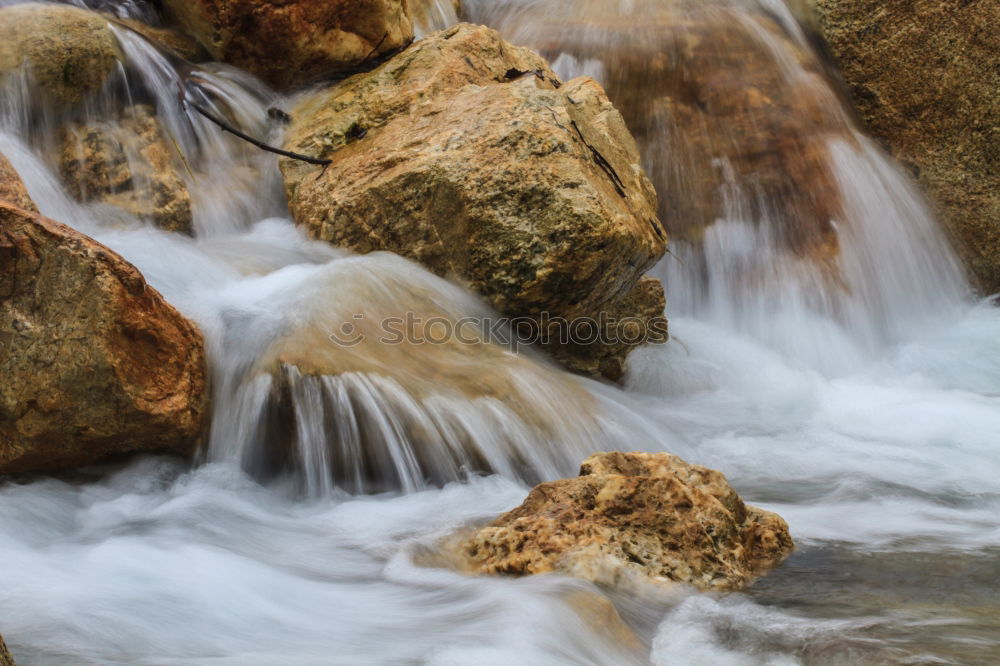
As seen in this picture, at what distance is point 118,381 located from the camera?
366 centimetres

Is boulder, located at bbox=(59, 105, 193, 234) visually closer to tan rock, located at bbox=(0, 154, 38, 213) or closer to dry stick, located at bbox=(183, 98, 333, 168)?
dry stick, located at bbox=(183, 98, 333, 168)

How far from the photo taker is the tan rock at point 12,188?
13.5ft

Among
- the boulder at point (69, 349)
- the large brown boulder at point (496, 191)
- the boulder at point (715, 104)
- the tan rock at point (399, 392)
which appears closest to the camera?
the boulder at point (69, 349)

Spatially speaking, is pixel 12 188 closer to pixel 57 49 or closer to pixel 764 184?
pixel 57 49

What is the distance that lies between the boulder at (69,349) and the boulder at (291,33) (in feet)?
10.3

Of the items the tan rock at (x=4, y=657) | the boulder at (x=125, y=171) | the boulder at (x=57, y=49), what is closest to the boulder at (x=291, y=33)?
the boulder at (x=57, y=49)

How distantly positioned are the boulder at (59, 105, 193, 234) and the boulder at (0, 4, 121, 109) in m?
0.24

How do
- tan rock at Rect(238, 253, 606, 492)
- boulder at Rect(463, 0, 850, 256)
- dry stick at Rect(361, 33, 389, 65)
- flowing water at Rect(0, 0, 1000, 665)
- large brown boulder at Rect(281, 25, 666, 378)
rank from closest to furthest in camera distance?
flowing water at Rect(0, 0, 1000, 665)
tan rock at Rect(238, 253, 606, 492)
large brown boulder at Rect(281, 25, 666, 378)
dry stick at Rect(361, 33, 389, 65)
boulder at Rect(463, 0, 850, 256)

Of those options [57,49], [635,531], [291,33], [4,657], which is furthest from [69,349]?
[291,33]

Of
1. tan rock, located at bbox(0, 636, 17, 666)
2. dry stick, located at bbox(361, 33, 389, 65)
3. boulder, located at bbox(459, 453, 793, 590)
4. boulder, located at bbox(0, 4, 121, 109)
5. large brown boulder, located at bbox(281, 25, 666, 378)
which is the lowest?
boulder, located at bbox(459, 453, 793, 590)

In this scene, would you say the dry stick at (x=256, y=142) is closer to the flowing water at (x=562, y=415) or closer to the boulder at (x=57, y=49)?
the flowing water at (x=562, y=415)

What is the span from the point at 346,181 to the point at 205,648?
133 inches

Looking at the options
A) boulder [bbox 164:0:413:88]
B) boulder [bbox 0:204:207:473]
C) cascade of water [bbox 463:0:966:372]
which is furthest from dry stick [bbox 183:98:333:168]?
cascade of water [bbox 463:0:966:372]

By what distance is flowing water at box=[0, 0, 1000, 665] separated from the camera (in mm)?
2568
